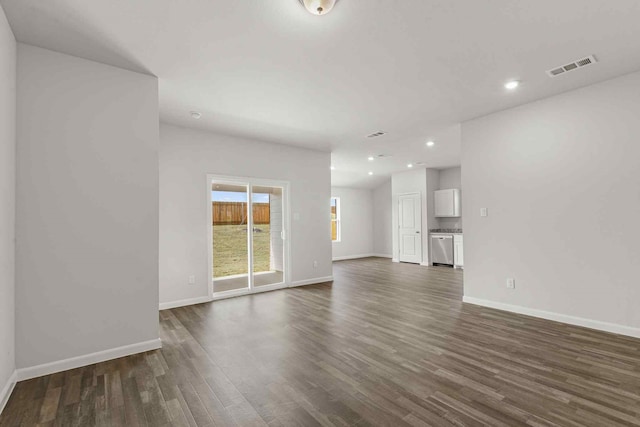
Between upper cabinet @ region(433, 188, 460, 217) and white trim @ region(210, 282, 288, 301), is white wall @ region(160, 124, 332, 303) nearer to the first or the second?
white trim @ region(210, 282, 288, 301)

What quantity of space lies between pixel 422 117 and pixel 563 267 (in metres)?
2.69

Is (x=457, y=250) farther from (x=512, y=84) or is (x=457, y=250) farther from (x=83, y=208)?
(x=83, y=208)

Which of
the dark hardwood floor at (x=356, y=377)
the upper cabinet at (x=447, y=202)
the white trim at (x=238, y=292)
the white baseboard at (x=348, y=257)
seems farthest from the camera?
the white baseboard at (x=348, y=257)

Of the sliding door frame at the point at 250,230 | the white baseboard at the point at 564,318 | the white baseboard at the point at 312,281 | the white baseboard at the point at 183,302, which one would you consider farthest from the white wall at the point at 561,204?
the white baseboard at the point at 183,302

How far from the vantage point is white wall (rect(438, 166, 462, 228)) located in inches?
352

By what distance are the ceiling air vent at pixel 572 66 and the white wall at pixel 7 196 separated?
4.88 m

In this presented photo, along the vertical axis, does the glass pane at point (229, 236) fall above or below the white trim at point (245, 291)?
above

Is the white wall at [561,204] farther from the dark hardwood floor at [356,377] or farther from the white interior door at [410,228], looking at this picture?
the white interior door at [410,228]

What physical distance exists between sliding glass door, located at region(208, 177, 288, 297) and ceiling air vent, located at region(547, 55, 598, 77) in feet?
14.3

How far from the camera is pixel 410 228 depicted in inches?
370

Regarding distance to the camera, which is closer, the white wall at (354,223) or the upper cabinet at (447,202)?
the upper cabinet at (447,202)

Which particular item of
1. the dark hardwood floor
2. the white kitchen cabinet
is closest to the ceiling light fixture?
the dark hardwood floor

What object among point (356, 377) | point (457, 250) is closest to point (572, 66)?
point (356, 377)

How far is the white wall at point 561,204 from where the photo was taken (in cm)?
333
